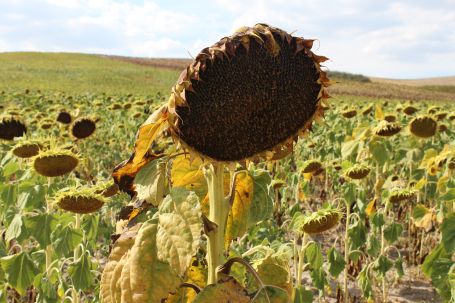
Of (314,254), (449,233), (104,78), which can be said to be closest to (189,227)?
(449,233)

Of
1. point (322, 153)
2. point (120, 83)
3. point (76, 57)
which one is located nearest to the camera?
point (322, 153)

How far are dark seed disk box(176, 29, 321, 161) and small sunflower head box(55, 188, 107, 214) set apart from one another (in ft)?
4.49

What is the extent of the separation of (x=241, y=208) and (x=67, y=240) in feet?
4.53

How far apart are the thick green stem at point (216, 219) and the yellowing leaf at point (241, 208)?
184 millimetres

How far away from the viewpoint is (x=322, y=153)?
6.85 m

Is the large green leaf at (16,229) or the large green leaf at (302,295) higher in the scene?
the large green leaf at (16,229)

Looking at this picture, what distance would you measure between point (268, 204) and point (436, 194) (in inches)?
145

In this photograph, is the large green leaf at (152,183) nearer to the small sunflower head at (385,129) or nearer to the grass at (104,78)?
the small sunflower head at (385,129)

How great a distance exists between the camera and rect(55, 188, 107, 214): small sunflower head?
226 centimetres

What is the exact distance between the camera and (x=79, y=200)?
2.27 metres

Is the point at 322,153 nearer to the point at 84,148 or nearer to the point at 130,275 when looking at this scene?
the point at 84,148

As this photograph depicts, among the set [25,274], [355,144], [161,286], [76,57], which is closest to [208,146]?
[161,286]

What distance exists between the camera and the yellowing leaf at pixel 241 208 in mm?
1336

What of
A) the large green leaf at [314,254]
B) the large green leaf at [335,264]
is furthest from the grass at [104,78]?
the large green leaf at [314,254]
